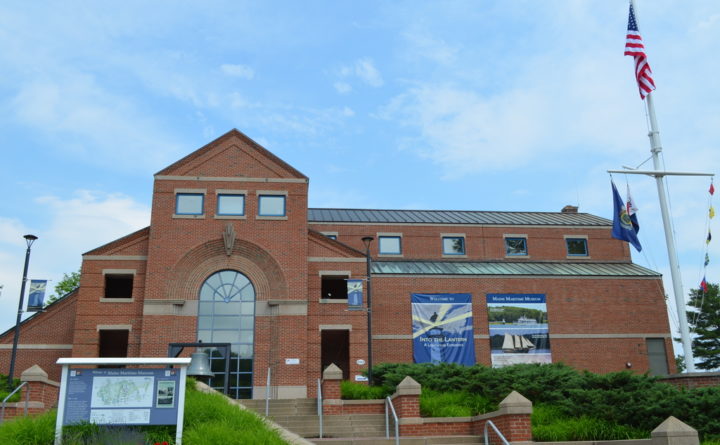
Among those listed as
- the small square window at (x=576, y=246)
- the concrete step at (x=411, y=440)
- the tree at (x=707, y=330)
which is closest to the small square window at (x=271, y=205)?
the concrete step at (x=411, y=440)

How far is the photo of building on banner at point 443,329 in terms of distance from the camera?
32.8m

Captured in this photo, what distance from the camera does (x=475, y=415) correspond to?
18344 millimetres

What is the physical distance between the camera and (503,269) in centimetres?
3694

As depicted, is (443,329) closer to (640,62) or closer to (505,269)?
(505,269)

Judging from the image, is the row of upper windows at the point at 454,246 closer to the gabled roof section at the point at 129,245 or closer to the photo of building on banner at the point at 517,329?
the photo of building on banner at the point at 517,329

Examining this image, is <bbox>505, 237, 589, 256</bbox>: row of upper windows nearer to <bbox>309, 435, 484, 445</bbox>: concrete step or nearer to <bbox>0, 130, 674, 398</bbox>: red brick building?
<bbox>0, 130, 674, 398</bbox>: red brick building

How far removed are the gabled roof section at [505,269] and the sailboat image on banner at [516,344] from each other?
11.2ft

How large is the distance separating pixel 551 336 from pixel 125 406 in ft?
86.4

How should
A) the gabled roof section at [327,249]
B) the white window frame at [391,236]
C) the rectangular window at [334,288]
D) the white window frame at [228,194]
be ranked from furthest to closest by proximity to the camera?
the white window frame at [391,236]
the rectangular window at [334,288]
the gabled roof section at [327,249]
the white window frame at [228,194]

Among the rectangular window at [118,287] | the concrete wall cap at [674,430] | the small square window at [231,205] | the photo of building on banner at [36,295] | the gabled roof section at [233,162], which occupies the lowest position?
the concrete wall cap at [674,430]

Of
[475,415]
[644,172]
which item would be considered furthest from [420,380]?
[644,172]

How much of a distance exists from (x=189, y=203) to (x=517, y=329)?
17.0m

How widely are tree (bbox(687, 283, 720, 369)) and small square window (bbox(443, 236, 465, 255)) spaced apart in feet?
73.8

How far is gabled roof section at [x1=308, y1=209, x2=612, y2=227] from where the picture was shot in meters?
41.7
